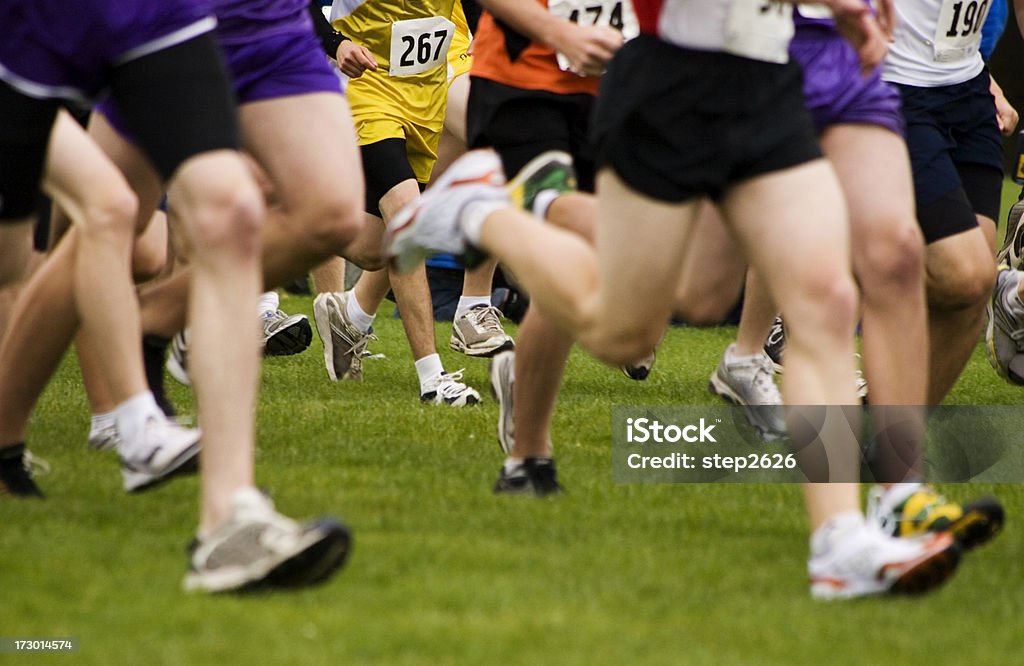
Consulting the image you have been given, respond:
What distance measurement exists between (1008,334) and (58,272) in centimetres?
419

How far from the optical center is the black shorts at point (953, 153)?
15.0ft

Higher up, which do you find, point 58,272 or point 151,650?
point 151,650

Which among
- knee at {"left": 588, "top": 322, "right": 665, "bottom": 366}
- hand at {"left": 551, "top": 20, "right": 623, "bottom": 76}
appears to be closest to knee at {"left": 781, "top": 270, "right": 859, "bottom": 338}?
knee at {"left": 588, "top": 322, "right": 665, "bottom": 366}

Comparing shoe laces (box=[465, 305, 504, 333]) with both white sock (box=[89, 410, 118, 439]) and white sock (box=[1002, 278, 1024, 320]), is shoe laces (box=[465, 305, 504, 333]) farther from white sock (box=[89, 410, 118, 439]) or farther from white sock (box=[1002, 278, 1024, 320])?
white sock (box=[89, 410, 118, 439])

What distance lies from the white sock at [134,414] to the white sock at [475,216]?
84cm

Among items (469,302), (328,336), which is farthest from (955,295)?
(328,336)

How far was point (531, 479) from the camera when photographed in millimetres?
4387

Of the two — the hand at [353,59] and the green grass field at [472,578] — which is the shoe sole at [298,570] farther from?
the hand at [353,59]

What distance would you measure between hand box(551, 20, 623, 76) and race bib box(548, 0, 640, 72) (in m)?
0.34

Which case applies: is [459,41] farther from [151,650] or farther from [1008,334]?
[151,650]

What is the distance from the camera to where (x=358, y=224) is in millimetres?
4156

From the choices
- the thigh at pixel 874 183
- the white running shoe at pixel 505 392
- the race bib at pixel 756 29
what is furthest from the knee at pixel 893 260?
the white running shoe at pixel 505 392

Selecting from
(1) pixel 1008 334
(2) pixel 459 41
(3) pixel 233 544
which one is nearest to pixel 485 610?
(3) pixel 233 544
